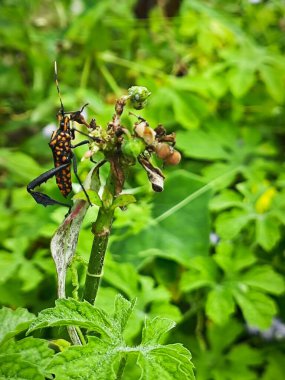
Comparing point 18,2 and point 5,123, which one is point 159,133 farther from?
point 18,2

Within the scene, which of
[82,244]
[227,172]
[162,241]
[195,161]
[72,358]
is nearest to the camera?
[72,358]

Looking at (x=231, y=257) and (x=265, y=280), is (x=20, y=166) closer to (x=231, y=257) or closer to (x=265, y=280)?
(x=231, y=257)

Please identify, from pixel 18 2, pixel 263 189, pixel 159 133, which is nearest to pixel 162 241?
pixel 263 189

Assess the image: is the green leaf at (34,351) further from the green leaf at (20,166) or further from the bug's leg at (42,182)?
the green leaf at (20,166)

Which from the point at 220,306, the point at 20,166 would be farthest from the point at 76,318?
the point at 20,166

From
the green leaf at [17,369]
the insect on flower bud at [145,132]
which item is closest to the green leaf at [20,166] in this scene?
the green leaf at [17,369]

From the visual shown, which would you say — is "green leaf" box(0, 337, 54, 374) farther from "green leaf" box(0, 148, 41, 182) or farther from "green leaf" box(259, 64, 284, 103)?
"green leaf" box(259, 64, 284, 103)

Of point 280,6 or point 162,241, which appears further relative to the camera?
point 280,6
